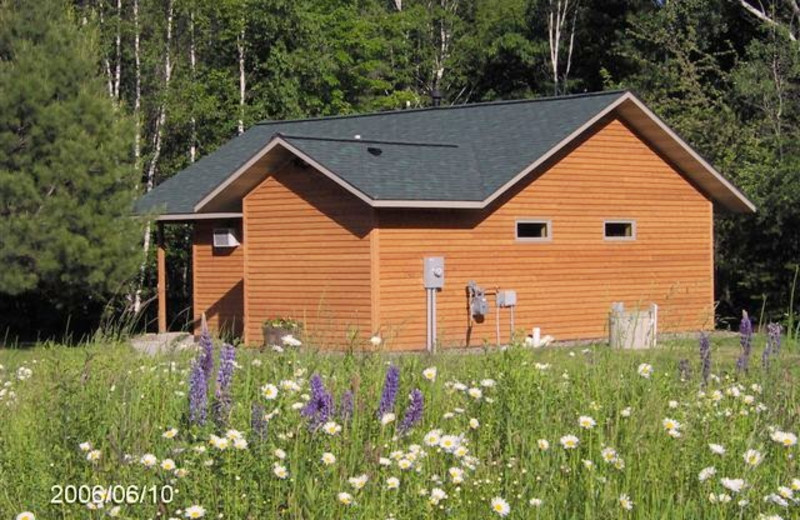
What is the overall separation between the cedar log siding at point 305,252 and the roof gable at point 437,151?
23.7 inches

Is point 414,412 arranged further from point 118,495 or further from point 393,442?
point 118,495

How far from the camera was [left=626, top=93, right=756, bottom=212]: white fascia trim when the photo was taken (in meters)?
22.4

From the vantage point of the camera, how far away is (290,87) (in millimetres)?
34938

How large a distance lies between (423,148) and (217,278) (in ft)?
16.7

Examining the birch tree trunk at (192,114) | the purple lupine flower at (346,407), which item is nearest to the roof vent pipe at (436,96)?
the birch tree trunk at (192,114)

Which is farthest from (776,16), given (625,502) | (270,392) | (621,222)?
(625,502)

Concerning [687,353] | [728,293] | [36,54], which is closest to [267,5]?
[36,54]

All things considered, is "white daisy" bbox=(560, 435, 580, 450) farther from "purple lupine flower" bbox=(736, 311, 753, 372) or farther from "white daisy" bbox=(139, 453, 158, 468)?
"purple lupine flower" bbox=(736, 311, 753, 372)

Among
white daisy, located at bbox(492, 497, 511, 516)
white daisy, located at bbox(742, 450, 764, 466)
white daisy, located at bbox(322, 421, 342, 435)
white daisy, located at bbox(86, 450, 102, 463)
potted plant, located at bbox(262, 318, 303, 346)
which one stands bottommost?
potted plant, located at bbox(262, 318, 303, 346)

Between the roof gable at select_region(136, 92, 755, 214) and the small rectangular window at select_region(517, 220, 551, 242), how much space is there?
1070mm

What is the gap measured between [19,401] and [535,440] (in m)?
3.08

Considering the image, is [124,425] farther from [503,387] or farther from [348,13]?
[348,13]

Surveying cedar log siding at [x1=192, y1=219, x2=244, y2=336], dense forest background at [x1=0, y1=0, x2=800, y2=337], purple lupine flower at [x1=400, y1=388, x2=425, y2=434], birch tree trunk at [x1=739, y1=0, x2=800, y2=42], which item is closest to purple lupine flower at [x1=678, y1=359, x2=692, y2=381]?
purple lupine flower at [x1=400, y1=388, x2=425, y2=434]

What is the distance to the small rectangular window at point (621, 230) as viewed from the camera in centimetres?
2308
